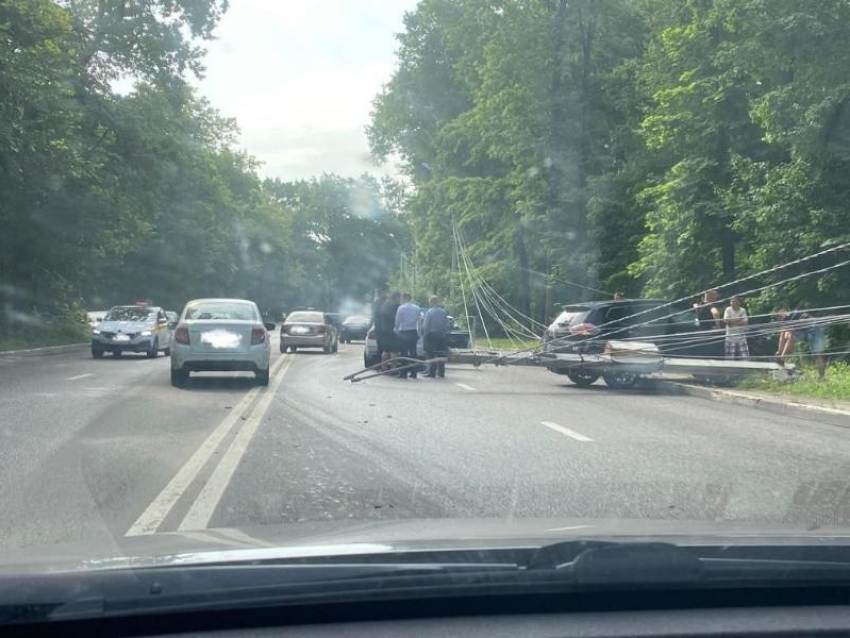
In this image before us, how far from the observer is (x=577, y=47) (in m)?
38.6

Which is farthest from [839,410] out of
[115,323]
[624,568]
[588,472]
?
[115,323]

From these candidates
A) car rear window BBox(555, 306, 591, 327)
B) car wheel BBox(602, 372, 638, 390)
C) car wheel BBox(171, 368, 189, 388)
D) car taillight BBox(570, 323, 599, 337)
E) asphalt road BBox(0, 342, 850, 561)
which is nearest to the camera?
asphalt road BBox(0, 342, 850, 561)

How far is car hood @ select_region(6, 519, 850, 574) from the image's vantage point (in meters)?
3.19

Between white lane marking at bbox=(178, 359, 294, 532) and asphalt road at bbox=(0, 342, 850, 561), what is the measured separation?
1.0 inches

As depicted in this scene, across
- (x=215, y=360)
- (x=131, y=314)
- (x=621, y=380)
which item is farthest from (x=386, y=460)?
(x=131, y=314)

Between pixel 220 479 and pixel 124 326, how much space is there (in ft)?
71.6

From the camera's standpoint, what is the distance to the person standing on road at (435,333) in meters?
22.5

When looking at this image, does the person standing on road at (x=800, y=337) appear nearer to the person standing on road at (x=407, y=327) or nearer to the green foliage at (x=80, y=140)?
the person standing on road at (x=407, y=327)

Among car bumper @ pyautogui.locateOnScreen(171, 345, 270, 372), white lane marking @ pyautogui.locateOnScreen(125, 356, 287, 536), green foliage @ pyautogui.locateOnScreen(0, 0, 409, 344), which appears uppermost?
green foliage @ pyautogui.locateOnScreen(0, 0, 409, 344)

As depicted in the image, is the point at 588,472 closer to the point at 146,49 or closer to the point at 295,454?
the point at 295,454

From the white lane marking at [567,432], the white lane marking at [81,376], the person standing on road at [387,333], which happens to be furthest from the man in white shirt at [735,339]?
the white lane marking at [81,376]

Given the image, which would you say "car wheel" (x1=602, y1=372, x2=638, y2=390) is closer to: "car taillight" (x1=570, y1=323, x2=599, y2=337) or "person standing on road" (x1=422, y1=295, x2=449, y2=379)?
"car taillight" (x1=570, y1=323, x2=599, y2=337)

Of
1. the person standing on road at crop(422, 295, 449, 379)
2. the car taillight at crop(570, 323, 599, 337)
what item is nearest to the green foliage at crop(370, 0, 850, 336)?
the car taillight at crop(570, 323, 599, 337)

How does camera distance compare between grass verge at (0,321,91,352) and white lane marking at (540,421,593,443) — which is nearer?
white lane marking at (540,421,593,443)
